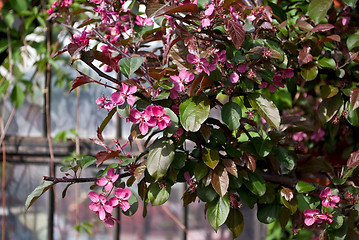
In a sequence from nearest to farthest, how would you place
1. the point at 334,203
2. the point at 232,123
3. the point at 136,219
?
1. the point at 232,123
2. the point at 334,203
3. the point at 136,219

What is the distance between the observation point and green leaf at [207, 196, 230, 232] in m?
0.78

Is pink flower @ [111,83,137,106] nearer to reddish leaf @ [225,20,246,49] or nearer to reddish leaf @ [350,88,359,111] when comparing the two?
reddish leaf @ [225,20,246,49]

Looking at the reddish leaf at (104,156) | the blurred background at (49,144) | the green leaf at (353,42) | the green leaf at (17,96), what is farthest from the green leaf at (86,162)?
the green leaf at (17,96)

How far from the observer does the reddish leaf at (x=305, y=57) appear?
859 mm

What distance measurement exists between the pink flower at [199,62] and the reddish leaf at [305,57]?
26 cm

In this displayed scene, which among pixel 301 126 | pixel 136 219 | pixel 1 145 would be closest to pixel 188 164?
pixel 301 126

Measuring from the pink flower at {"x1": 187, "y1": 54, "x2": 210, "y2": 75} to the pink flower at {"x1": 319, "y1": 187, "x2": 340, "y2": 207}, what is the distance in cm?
38

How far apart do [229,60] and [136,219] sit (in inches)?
50.7

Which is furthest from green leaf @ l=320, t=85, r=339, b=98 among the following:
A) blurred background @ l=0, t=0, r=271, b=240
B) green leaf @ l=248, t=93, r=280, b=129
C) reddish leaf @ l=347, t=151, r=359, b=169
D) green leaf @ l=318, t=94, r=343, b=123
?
blurred background @ l=0, t=0, r=271, b=240

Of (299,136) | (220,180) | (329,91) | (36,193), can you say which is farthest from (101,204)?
(299,136)

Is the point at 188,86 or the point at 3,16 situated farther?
the point at 3,16

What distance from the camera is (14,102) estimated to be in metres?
1.95

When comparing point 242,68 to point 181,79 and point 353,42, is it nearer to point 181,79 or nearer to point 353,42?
point 181,79

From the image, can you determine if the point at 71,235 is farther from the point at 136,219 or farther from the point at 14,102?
the point at 14,102
